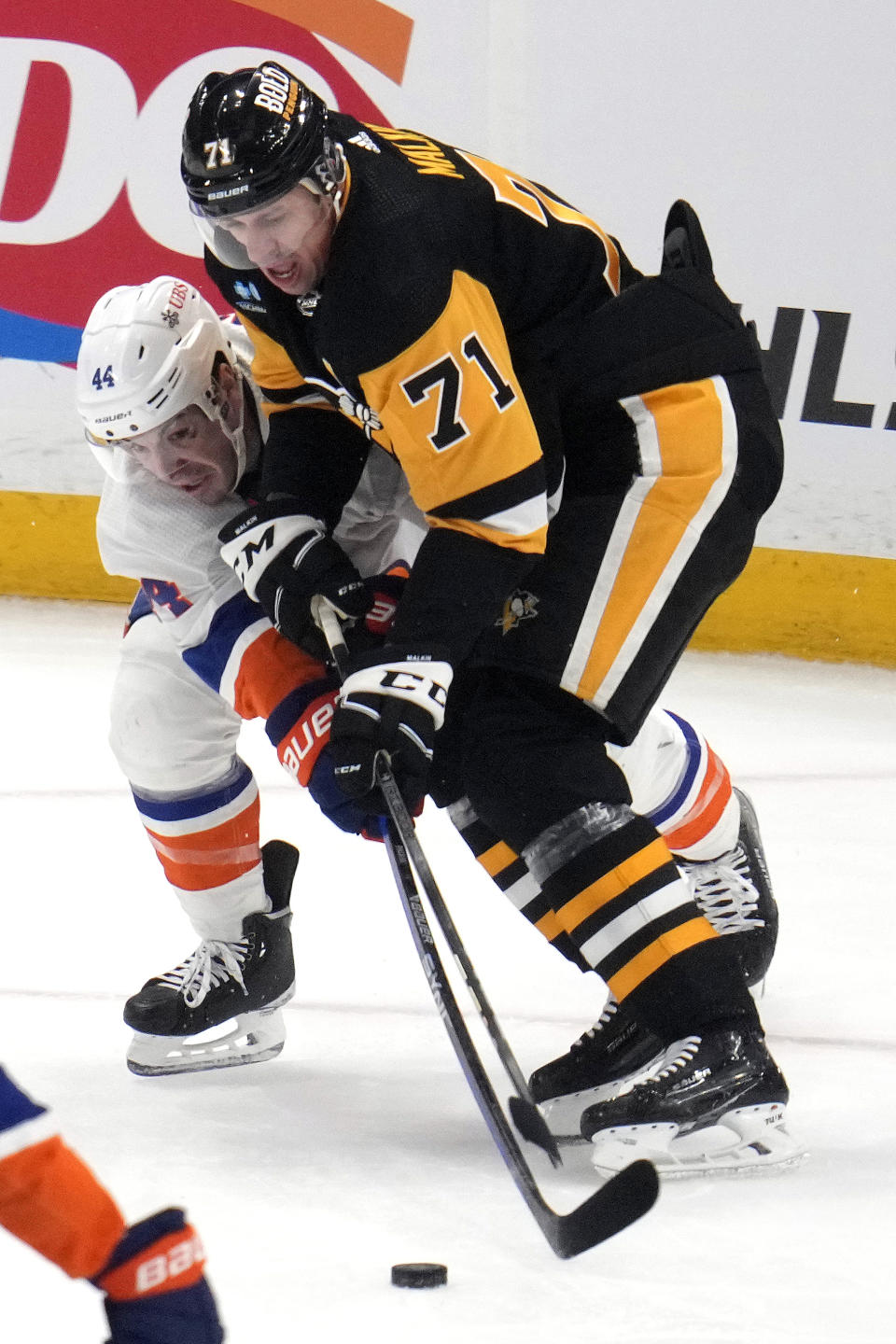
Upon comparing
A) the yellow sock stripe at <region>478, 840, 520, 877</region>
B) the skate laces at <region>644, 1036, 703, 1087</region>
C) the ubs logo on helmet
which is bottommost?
the skate laces at <region>644, 1036, 703, 1087</region>

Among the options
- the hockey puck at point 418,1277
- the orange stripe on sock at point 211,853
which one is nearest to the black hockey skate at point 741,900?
the orange stripe on sock at point 211,853

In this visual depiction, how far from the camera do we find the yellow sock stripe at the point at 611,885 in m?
1.62

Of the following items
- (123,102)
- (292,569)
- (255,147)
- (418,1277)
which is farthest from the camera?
(123,102)

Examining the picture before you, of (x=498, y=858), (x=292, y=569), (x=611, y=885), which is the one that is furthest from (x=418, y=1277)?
(x=292, y=569)

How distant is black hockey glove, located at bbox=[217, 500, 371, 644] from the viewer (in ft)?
5.83

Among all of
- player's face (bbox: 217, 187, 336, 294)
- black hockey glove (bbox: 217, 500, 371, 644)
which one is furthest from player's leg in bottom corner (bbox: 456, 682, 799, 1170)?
player's face (bbox: 217, 187, 336, 294)

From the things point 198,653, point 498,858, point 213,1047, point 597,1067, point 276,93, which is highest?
point 276,93

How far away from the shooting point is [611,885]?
161 cm

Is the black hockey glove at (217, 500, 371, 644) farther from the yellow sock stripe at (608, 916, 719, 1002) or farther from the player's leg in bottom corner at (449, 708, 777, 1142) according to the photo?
the yellow sock stripe at (608, 916, 719, 1002)

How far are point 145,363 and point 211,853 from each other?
575 mm

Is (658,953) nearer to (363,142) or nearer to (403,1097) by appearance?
(403,1097)

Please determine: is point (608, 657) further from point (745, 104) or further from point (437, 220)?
point (745, 104)

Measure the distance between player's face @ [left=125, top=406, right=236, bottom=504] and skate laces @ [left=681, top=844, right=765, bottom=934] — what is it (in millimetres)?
741

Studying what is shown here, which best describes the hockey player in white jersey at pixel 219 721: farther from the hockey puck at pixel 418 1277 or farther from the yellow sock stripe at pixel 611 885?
the hockey puck at pixel 418 1277
